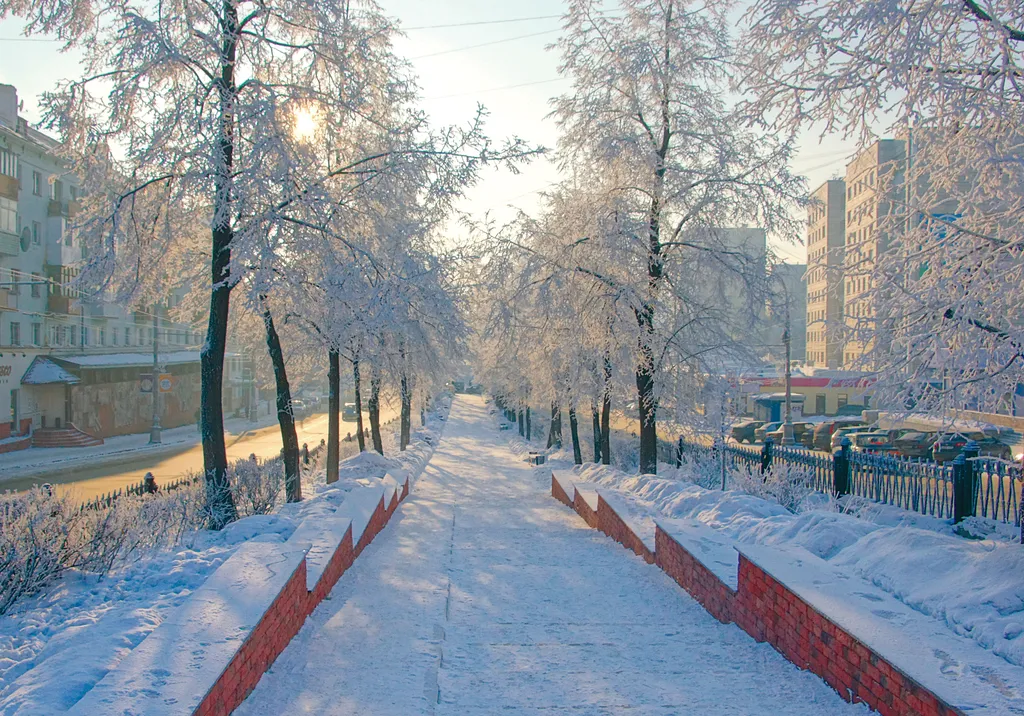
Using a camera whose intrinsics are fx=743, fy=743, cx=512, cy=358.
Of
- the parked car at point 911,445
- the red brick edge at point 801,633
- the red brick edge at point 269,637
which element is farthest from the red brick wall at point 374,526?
the parked car at point 911,445

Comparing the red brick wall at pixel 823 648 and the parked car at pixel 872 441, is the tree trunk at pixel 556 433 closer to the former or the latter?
the parked car at pixel 872 441

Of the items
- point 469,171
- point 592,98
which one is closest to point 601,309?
point 592,98

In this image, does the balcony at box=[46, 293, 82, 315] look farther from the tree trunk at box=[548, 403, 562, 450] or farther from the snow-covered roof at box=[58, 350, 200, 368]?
the tree trunk at box=[548, 403, 562, 450]

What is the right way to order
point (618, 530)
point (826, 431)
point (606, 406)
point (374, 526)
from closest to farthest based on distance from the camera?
1. point (618, 530)
2. point (374, 526)
3. point (606, 406)
4. point (826, 431)

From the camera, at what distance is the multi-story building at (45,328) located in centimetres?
3378

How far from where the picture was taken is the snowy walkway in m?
4.50

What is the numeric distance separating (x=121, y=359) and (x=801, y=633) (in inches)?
1824

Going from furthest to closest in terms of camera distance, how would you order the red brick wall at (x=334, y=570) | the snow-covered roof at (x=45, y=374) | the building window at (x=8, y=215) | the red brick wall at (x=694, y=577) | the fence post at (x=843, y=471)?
the snow-covered roof at (x=45, y=374)
the building window at (x=8, y=215)
the fence post at (x=843, y=471)
the red brick wall at (x=334, y=570)
the red brick wall at (x=694, y=577)

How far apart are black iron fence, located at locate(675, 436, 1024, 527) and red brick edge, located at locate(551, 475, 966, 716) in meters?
4.75

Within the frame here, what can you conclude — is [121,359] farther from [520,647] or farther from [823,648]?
[823,648]

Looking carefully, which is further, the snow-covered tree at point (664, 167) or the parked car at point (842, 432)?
the parked car at point (842, 432)

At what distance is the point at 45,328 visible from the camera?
39.5m

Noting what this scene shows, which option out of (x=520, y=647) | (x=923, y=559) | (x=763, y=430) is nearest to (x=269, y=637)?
(x=520, y=647)

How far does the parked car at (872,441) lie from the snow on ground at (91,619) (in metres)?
23.8
